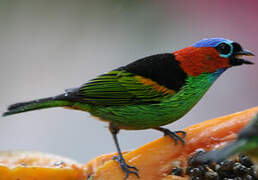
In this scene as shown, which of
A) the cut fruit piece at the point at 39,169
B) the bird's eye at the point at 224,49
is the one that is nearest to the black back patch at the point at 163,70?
the bird's eye at the point at 224,49

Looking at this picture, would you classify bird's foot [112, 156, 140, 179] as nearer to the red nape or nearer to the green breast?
the green breast

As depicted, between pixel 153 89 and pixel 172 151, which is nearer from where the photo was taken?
pixel 172 151

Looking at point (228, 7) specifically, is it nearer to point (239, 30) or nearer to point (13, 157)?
point (239, 30)

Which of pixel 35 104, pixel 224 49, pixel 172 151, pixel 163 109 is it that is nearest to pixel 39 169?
pixel 35 104

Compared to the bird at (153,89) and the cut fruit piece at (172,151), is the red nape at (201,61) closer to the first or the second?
the bird at (153,89)

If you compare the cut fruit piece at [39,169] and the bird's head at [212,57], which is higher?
the bird's head at [212,57]

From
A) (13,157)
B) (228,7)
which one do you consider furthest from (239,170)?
(228,7)

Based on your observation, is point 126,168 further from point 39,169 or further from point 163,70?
point 163,70
